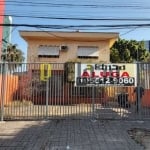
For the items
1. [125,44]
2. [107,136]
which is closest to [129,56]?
[125,44]

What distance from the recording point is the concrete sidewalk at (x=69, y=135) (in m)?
10.1

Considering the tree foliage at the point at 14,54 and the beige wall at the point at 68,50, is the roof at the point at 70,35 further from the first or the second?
the tree foliage at the point at 14,54

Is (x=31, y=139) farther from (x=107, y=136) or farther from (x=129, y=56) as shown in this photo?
(x=129, y=56)

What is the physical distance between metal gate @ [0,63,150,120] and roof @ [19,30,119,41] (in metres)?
13.9

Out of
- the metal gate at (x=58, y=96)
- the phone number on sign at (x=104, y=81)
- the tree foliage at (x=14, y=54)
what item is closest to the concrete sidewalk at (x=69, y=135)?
the metal gate at (x=58, y=96)

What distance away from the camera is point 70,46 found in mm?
30516

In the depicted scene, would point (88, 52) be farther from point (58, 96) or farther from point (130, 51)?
point (58, 96)

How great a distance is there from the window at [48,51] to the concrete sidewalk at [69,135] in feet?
50.2

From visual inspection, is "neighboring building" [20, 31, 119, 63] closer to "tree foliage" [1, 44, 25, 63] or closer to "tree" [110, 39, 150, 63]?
"tree" [110, 39, 150, 63]

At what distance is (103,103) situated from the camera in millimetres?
16078

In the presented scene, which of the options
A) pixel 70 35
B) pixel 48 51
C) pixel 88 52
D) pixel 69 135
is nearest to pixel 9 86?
pixel 69 135

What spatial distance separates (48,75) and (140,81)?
4187mm

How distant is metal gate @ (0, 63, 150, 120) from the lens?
15.6m

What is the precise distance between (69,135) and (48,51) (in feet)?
62.4
